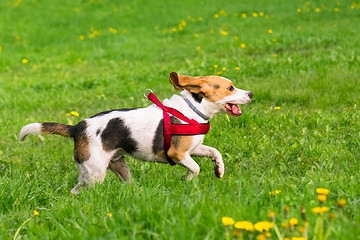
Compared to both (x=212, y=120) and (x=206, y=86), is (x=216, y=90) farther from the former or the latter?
(x=212, y=120)

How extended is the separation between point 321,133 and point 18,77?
8.07 metres

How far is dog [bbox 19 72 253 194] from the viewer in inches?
153

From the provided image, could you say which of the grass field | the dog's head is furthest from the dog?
the grass field

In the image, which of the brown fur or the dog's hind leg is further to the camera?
the dog's hind leg

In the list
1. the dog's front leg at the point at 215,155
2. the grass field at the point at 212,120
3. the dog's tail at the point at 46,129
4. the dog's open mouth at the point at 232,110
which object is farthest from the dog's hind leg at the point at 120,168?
the dog's open mouth at the point at 232,110

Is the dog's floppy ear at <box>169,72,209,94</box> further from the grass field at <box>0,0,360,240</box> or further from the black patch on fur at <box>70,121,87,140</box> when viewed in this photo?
the black patch on fur at <box>70,121,87,140</box>

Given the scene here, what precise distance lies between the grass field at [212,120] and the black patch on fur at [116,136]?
36cm

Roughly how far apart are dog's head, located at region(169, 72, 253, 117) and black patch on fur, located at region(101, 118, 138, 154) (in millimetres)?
608

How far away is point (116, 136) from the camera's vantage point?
390 centimetres

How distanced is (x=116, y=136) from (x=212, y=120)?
6.89ft

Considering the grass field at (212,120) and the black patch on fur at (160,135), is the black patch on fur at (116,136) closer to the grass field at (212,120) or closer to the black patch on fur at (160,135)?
the black patch on fur at (160,135)

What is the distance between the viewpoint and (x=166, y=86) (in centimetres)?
821

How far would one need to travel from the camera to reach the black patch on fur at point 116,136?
389cm

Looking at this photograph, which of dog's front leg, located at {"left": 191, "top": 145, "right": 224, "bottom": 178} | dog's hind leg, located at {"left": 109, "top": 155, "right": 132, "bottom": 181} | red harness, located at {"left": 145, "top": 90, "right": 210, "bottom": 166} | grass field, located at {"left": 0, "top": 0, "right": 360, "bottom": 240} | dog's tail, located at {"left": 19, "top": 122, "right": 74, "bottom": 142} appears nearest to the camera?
grass field, located at {"left": 0, "top": 0, "right": 360, "bottom": 240}
